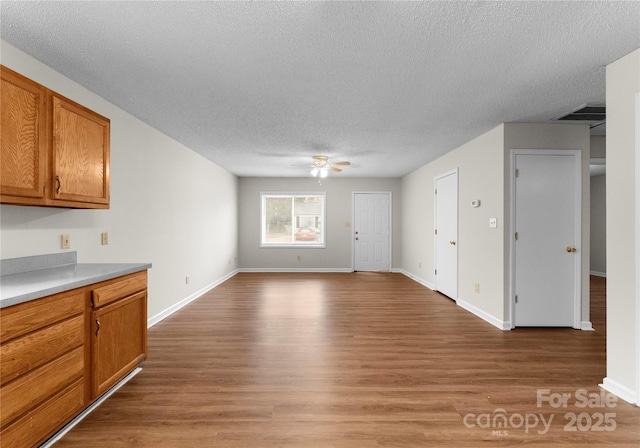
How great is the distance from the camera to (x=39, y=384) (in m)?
1.60

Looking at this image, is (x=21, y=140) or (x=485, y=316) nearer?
(x=21, y=140)

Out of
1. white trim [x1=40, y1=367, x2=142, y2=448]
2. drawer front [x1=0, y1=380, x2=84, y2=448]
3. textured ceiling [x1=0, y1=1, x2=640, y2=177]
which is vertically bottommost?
white trim [x1=40, y1=367, x2=142, y2=448]

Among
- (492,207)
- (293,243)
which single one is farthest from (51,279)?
(293,243)

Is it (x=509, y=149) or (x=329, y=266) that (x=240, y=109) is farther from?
(x=329, y=266)

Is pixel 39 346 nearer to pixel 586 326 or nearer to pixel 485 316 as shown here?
pixel 485 316

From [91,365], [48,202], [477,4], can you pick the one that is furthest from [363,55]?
[91,365]

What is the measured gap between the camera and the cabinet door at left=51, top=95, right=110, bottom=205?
209 centimetres

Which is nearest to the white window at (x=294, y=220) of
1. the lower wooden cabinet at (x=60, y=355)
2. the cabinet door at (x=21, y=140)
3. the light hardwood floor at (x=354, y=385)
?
the light hardwood floor at (x=354, y=385)

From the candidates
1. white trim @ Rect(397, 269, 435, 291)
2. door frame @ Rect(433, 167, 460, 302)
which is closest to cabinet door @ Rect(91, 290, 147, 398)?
door frame @ Rect(433, 167, 460, 302)

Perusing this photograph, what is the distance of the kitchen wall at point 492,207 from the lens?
3.66m

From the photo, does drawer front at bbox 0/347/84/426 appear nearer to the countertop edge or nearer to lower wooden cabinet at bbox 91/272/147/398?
lower wooden cabinet at bbox 91/272/147/398

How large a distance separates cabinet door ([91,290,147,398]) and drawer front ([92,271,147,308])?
4cm

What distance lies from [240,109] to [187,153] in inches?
78.8

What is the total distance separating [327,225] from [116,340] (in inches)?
236
